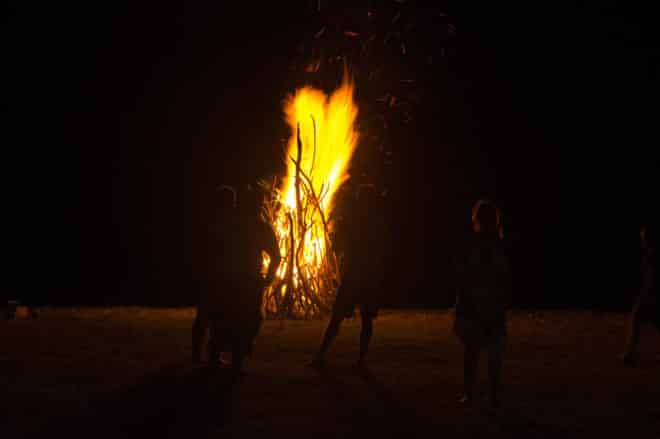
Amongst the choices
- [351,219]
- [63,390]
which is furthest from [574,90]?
[63,390]

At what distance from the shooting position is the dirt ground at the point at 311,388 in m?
5.84

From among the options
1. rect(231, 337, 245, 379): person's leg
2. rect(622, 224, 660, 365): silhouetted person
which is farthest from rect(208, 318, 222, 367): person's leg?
rect(622, 224, 660, 365): silhouetted person

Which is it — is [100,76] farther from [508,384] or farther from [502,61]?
[508,384]

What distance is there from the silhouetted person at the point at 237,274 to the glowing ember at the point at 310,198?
562 cm

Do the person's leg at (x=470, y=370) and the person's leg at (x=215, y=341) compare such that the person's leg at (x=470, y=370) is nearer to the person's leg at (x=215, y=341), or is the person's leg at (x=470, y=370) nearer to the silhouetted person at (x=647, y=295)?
the person's leg at (x=215, y=341)

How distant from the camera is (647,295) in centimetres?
908

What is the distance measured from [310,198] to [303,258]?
872 millimetres

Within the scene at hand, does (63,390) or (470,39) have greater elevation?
(470,39)

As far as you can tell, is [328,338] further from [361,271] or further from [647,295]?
[647,295]

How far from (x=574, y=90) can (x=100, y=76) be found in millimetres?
10336

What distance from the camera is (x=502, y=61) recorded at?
20203 mm

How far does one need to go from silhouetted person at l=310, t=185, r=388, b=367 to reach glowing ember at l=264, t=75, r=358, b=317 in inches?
182

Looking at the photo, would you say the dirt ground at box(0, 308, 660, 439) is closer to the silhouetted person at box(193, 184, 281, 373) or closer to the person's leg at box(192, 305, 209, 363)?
the person's leg at box(192, 305, 209, 363)

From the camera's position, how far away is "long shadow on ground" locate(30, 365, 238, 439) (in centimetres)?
563
